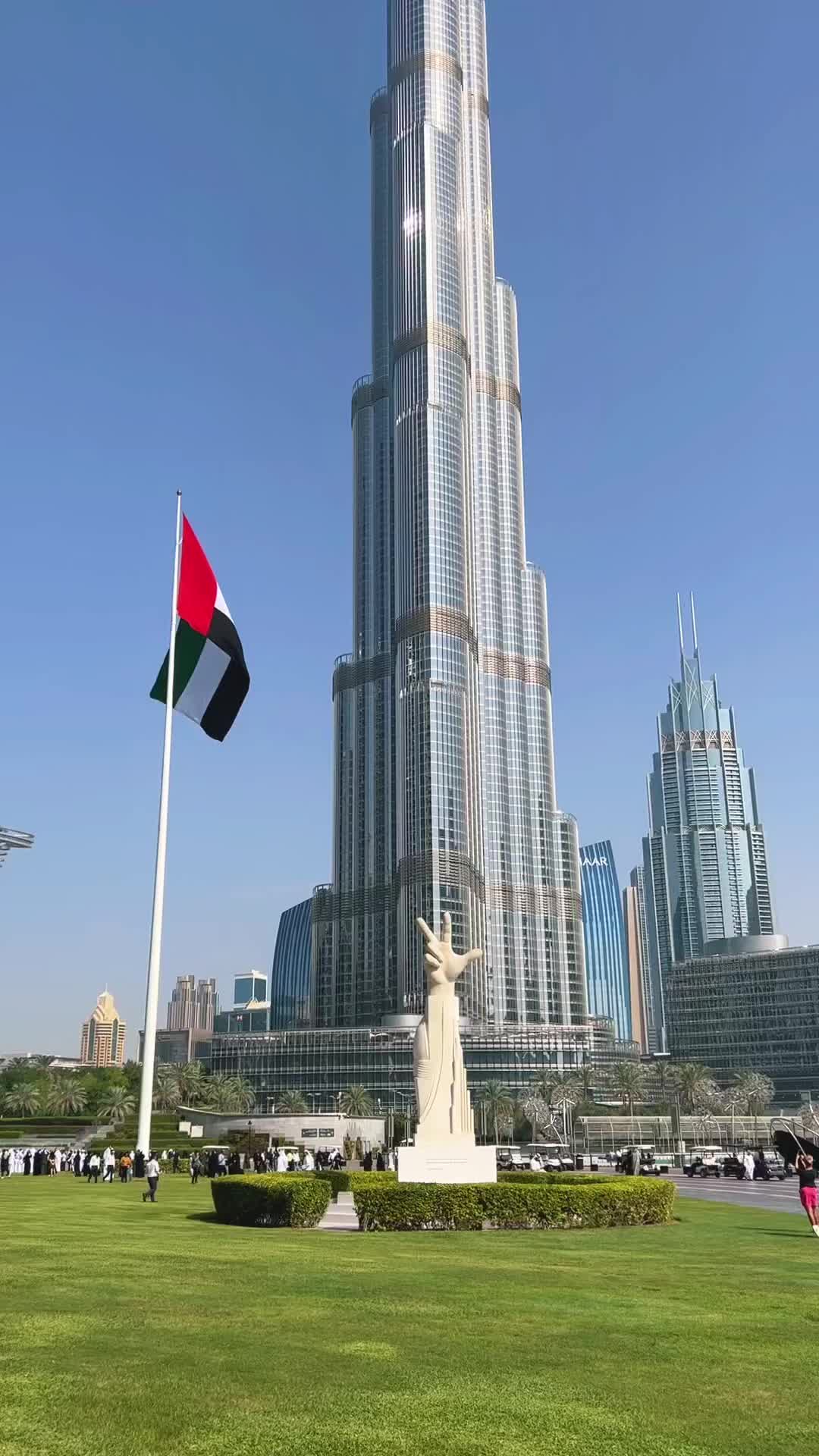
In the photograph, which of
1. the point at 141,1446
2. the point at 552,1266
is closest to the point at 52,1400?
the point at 141,1446

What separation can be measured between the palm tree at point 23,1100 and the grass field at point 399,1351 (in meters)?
114

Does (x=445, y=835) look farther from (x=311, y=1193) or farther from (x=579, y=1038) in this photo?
(x=311, y=1193)

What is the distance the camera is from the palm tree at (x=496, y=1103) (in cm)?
14575

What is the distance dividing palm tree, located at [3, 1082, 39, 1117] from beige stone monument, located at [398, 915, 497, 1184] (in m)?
104

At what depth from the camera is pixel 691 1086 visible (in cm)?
14925

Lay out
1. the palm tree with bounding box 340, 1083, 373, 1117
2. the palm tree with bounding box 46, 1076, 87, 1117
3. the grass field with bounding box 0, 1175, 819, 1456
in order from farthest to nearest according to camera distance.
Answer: the palm tree with bounding box 340, 1083, 373, 1117
the palm tree with bounding box 46, 1076, 87, 1117
the grass field with bounding box 0, 1175, 819, 1456

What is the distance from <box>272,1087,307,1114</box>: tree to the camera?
14888 cm

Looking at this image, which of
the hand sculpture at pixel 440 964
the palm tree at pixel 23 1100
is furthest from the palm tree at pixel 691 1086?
the hand sculpture at pixel 440 964

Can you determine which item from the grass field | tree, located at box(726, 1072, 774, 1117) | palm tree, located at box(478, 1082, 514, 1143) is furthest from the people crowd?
tree, located at box(726, 1072, 774, 1117)

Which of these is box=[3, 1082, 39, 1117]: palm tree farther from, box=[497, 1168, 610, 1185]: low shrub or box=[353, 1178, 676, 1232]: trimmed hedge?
box=[353, 1178, 676, 1232]: trimmed hedge

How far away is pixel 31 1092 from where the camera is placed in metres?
129

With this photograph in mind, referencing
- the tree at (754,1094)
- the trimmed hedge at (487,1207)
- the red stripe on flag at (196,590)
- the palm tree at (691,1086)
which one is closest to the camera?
the trimmed hedge at (487,1207)

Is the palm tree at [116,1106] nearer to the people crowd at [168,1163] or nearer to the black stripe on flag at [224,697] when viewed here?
the people crowd at [168,1163]

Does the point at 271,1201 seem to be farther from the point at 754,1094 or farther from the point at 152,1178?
the point at 754,1094
